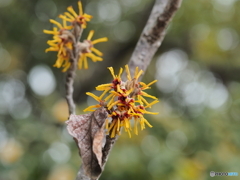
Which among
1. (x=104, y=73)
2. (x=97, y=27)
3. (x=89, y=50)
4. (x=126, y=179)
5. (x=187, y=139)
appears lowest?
(x=126, y=179)

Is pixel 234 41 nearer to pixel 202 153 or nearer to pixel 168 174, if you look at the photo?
pixel 202 153

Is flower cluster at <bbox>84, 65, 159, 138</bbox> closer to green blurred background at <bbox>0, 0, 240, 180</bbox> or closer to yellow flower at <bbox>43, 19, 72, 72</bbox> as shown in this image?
yellow flower at <bbox>43, 19, 72, 72</bbox>

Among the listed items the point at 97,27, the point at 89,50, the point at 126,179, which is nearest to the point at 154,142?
the point at 126,179

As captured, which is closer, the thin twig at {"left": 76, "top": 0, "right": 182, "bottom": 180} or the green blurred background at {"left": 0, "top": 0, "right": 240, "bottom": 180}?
the thin twig at {"left": 76, "top": 0, "right": 182, "bottom": 180}

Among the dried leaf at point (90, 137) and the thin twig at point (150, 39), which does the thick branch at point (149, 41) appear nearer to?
the thin twig at point (150, 39)

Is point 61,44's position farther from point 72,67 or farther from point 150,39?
point 150,39

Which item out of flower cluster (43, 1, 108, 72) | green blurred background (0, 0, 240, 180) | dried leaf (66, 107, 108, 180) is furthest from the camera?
green blurred background (0, 0, 240, 180)

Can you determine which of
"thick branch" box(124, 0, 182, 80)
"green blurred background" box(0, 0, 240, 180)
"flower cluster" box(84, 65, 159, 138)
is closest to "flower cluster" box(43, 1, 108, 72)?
"thick branch" box(124, 0, 182, 80)
